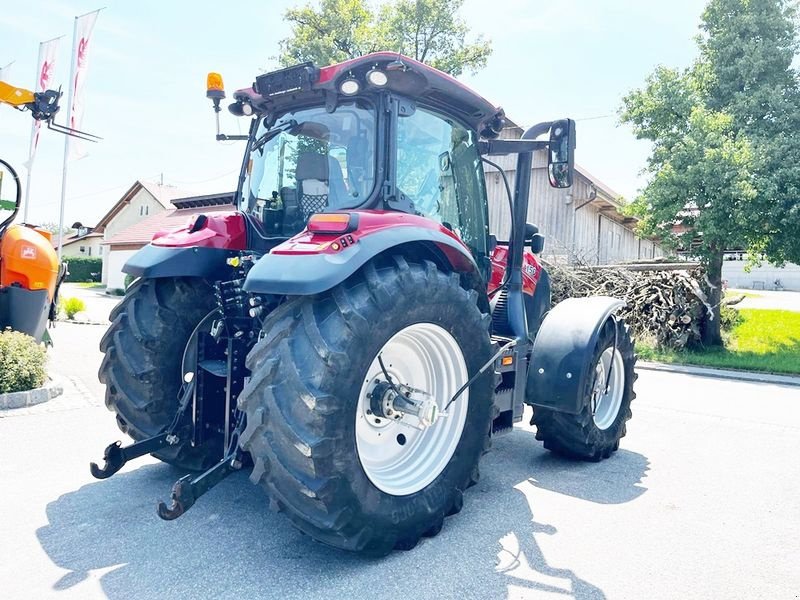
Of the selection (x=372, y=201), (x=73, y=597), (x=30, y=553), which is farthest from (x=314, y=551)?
(x=372, y=201)

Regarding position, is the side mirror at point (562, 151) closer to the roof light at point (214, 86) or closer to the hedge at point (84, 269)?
the roof light at point (214, 86)

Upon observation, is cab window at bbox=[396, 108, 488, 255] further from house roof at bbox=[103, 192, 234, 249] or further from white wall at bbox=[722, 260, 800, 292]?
white wall at bbox=[722, 260, 800, 292]

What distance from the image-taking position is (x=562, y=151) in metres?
3.91

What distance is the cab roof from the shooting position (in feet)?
10.3

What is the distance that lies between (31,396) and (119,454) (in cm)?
319

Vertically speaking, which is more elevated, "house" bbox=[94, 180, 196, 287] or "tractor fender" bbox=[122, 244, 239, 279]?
"house" bbox=[94, 180, 196, 287]

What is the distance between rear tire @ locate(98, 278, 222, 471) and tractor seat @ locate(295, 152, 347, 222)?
36.4 inches

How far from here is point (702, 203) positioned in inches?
449

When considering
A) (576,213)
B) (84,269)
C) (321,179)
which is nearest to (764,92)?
(576,213)

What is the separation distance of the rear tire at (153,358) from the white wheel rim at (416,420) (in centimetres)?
107

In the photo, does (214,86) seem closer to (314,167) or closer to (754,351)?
(314,167)

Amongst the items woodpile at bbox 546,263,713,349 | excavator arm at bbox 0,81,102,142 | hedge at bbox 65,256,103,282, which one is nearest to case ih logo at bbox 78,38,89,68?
excavator arm at bbox 0,81,102,142

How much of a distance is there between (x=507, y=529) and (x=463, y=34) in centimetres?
2193

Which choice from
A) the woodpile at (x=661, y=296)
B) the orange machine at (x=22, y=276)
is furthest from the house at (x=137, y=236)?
the orange machine at (x=22, y=276)
